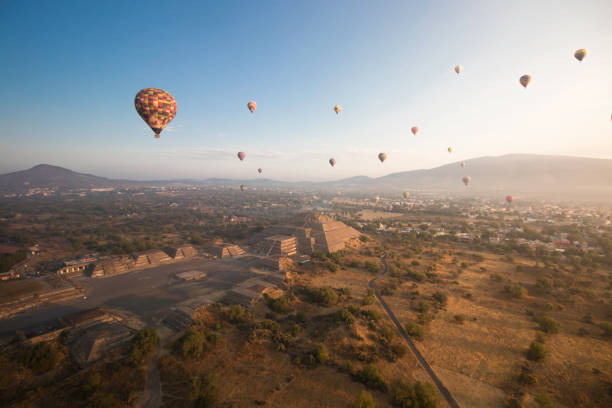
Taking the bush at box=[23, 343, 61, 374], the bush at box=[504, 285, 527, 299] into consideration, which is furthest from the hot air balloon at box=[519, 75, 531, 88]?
the bush at box=[23, 343, 61, 374]

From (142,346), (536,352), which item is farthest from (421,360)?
(142,346)

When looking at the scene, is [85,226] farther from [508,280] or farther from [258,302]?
[508,280]

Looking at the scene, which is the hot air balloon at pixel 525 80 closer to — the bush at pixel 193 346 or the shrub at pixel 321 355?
the shrub at pixel 321 355

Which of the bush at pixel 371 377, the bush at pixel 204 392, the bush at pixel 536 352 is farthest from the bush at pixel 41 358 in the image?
the bush at pixel 536 352

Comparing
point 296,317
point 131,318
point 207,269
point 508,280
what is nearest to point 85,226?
point 207,269

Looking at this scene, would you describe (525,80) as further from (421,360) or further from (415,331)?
(421,360)

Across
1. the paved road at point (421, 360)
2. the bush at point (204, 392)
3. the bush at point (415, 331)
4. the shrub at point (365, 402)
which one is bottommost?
the paved road at point (421, 360)
